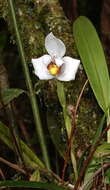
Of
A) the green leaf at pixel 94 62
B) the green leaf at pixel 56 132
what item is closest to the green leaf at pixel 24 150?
the green leaf at pixel 56 132

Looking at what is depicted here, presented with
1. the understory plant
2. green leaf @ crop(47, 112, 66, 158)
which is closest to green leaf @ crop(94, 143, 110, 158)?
the understory plant

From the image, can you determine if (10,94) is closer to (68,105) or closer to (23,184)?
(68,105)

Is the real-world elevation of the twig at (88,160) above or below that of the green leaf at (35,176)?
above

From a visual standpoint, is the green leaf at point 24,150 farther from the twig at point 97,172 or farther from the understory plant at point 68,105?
the twig at point 97,172

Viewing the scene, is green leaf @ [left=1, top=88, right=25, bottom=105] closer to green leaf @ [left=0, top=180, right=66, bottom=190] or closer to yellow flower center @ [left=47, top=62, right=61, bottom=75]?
yellow flower center @ [left=47, top=62, right=61, bottom=75]

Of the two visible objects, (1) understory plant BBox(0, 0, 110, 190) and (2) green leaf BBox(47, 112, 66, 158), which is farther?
(2) green leaf BBox(47, 112, 66, 158)

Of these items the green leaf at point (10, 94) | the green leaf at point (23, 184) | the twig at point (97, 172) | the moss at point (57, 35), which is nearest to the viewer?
Result: the green leaf at point (23, 184)

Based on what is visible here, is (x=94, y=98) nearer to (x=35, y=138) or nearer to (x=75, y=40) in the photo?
(x=75, y=40)
